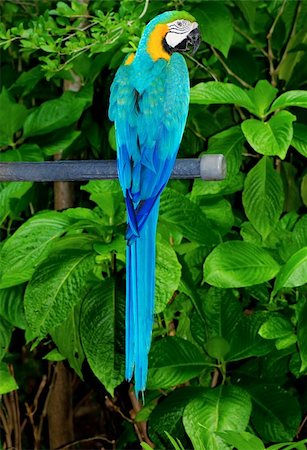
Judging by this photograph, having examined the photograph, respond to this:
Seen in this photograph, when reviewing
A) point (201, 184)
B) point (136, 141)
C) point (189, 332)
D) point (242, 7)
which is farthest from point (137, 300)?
point (242, 7)

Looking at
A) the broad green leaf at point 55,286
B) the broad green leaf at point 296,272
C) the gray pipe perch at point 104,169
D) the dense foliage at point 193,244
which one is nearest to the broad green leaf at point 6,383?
the dense foliage at point 193,244

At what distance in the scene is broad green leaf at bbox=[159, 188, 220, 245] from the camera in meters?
0.90

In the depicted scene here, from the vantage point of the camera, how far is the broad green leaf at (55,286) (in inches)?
35.6

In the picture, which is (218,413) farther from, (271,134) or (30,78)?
(30,78)

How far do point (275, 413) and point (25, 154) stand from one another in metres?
0.48

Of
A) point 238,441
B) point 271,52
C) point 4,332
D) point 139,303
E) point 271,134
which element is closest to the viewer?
point 139,303

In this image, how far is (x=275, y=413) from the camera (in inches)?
40.2

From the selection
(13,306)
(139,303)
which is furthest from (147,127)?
(13,306)

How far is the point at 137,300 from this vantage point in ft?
1.77

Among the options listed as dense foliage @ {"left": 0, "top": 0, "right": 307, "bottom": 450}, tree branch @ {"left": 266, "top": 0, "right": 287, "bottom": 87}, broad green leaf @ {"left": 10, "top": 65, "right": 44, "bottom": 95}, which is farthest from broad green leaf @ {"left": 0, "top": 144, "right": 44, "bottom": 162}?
tree branch @ {"left": 266, "top": 0, "right": 287, "bottom": 87}

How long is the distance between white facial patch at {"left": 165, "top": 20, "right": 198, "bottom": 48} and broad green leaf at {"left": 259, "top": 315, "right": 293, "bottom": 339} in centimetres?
44

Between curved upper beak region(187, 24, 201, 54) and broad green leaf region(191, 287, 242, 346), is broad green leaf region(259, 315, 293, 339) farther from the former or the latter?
curved upper beak region(187, 24, 201, 54)

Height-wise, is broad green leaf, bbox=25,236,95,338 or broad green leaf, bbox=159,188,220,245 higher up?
broad green leaf, bbox=159,188,220,245

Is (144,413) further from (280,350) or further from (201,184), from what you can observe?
(201,184)
